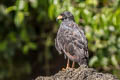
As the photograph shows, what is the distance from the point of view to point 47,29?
33.9ft

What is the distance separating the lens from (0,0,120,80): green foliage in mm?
6805

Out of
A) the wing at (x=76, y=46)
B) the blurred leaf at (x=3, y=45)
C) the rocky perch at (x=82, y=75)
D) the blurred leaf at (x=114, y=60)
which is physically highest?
the wing at (x=76, y=46)

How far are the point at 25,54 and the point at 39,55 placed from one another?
38 cm

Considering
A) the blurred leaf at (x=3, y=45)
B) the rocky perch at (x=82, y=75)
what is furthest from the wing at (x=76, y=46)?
the blurred leaf at (x=3, y=45)

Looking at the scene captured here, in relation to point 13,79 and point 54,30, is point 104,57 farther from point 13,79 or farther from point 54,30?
point 13,79

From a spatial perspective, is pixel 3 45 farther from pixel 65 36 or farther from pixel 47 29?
pixel 65 36

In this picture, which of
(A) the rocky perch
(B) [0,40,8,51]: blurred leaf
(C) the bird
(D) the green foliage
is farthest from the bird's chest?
(B) [0,40,8,51]: blurred leaf

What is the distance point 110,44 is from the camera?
315 inches

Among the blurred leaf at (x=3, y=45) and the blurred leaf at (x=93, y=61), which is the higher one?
the blurred leaf at (x=3, y=45)

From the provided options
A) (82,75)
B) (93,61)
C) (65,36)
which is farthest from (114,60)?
(82,75)

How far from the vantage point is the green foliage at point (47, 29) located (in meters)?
6.80

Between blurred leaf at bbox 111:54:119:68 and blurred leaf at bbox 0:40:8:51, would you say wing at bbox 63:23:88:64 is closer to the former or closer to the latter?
blurred leaf at bbox 111:54:119:68

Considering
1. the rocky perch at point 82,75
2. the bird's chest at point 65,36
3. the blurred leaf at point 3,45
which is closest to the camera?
the rocky perch at point 82,75

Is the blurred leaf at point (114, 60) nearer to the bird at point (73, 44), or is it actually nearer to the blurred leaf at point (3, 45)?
the blurred leaf at point (3, 45)
